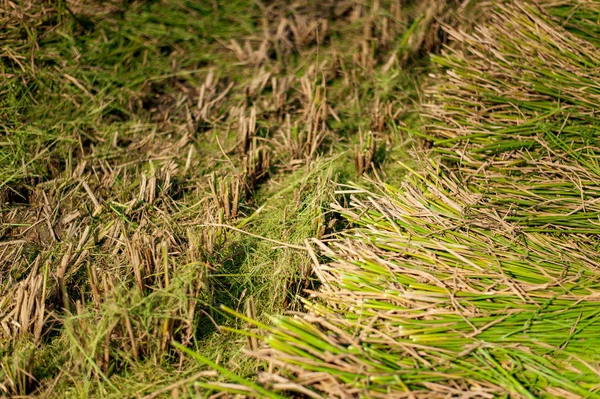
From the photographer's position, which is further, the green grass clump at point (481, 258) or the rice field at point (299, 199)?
the rice field at point (299, 199)

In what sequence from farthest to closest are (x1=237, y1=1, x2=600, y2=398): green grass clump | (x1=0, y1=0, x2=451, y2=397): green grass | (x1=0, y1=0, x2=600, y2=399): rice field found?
(x1=0, y1=0, x2=451, y2=397): green grass < (x1=0, y1=0, x2=600, y2=399): rice field < (x1=237, y1=1, x2=600, y2=398): green grass clump

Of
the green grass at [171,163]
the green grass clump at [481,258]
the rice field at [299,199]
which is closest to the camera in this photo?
the green grass clump at [481,258]

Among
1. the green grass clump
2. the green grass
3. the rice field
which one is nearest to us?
the green grass clump

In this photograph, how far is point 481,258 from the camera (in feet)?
7.98

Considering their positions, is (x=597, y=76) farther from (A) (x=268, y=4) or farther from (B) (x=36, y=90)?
(B) (x=36, y=90)

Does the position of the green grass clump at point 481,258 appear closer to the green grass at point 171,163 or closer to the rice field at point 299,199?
the rice field at point 299,199

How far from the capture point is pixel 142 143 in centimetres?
339

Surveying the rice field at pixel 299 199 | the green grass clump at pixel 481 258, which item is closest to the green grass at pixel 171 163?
the rice field at pixel 299 199

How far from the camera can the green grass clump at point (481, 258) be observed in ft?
6.84

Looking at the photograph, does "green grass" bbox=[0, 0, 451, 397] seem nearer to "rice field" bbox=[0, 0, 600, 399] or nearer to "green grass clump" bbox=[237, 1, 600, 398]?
"rice field" bbox=[0, 0, 600, 399]

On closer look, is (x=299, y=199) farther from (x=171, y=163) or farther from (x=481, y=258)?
(x=481, y=258)

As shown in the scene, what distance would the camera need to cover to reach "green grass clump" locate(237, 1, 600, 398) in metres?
2.09

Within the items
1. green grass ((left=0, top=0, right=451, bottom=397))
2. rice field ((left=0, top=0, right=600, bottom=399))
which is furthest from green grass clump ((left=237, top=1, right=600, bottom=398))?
green grass ((left=0, top=0, right=451, bottom=397))

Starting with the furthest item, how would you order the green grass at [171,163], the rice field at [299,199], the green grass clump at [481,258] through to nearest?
the green grass at [171,163]
the rice field at [299,199]
the green grass clump at [481,258]
